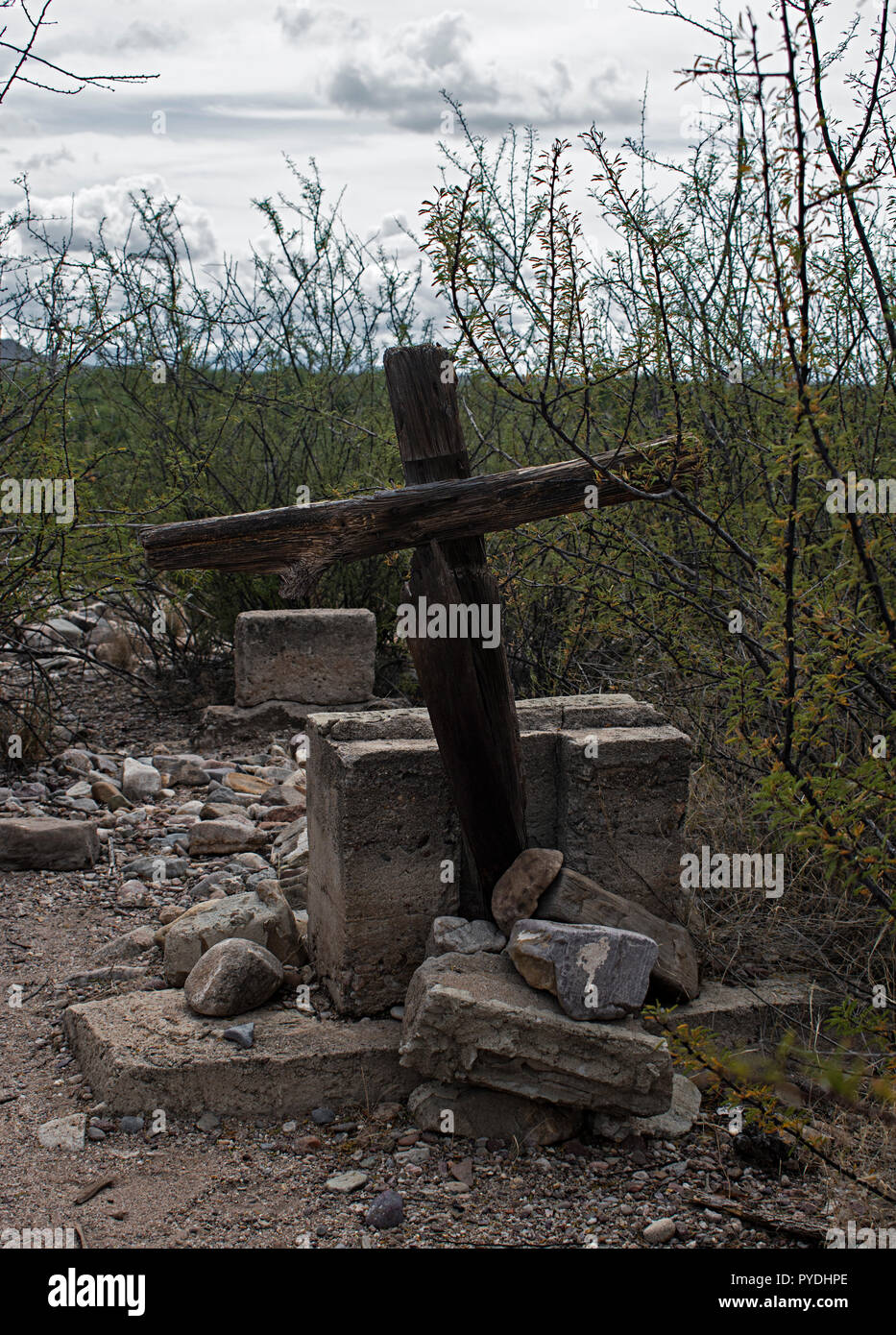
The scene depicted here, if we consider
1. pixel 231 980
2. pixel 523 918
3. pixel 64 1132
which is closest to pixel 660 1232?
pixel 523 918

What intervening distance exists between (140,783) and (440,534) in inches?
138

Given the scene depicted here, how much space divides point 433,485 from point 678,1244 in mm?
1969

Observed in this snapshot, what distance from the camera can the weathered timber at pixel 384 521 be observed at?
9.47ft

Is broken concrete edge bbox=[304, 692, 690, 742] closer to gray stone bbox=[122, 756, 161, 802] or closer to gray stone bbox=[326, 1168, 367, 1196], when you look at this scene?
gray stone bbox=[326, 1168, 367, 1196]

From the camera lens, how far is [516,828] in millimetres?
3357

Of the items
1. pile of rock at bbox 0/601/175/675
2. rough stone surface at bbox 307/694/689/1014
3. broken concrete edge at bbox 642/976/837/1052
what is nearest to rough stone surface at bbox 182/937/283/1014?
rough stone surface at bbox 307/694/689/1014

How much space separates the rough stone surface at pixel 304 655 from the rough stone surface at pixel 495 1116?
13.6 feet

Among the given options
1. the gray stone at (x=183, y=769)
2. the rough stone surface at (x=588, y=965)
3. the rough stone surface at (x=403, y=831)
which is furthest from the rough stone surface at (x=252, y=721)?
the rough stone surface at (x=588, y=965)

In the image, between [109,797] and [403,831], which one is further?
[109,797]

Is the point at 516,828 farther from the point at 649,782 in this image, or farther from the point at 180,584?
the point at 180,584

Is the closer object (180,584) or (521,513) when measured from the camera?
(521,513)

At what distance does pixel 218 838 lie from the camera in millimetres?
5137

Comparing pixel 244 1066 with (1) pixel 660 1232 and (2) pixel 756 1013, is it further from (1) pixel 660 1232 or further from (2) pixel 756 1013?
(2) pixel 756 1013

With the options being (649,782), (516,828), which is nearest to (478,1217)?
(516,828)
